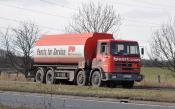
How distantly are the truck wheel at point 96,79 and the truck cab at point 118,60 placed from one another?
13cm

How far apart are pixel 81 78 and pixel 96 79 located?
5.64ft

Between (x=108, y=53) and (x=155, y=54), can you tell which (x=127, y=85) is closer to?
(x=108, y=53)

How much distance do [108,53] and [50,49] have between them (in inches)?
267

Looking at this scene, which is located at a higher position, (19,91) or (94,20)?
(94,20)

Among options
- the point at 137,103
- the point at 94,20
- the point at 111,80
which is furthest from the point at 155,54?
the point at 137,103

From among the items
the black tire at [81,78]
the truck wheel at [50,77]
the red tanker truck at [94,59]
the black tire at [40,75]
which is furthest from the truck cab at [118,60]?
the black tire at [40,75]

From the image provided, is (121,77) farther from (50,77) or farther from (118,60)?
(50,77)

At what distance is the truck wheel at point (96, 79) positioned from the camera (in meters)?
33.4

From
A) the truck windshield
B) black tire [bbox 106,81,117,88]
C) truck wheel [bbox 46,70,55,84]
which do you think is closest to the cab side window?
the truck windshield

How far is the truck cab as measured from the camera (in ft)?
108

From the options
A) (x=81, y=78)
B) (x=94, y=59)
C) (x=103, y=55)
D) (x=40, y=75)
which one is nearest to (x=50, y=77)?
(x=40, y=75)

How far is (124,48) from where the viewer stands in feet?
109

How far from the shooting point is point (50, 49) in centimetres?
3862

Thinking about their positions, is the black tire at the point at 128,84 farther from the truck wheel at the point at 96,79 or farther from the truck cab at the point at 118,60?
the truck wheel at the point at 96,79
